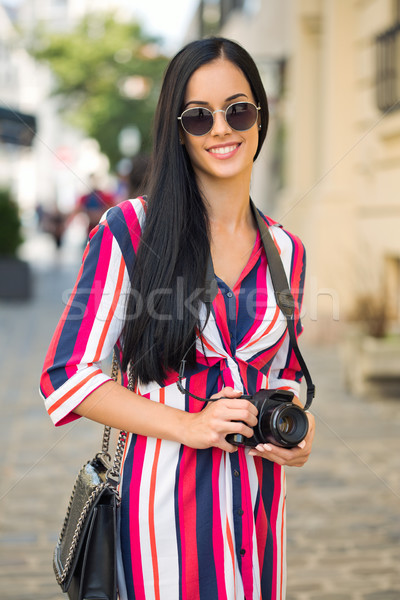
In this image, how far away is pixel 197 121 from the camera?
181 centimetres

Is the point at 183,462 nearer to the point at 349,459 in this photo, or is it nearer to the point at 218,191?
the point at 218,191

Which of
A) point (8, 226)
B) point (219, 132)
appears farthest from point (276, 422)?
point (8, 226)

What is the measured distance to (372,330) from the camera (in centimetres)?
688

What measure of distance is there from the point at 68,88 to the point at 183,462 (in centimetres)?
3063

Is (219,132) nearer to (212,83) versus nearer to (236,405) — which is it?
(212,83)

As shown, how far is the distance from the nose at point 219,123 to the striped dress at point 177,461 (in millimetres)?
242

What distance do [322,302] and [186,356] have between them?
330 inches

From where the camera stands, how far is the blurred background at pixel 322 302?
3.86 meters

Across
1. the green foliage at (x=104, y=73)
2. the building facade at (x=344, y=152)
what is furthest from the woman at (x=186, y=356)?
the green foliage at (x=104, y=73)

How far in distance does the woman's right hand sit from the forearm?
3 centimetres

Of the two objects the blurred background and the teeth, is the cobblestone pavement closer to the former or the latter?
the blurred background

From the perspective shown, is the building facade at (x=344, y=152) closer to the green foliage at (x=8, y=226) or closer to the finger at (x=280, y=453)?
the green foliage at (x=8, y=226)

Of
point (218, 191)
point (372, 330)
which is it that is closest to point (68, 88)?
point (372, 330)

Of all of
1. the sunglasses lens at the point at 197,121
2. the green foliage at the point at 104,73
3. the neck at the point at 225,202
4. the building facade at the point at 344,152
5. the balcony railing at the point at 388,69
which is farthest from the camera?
the green foliage at the point at 104,73
